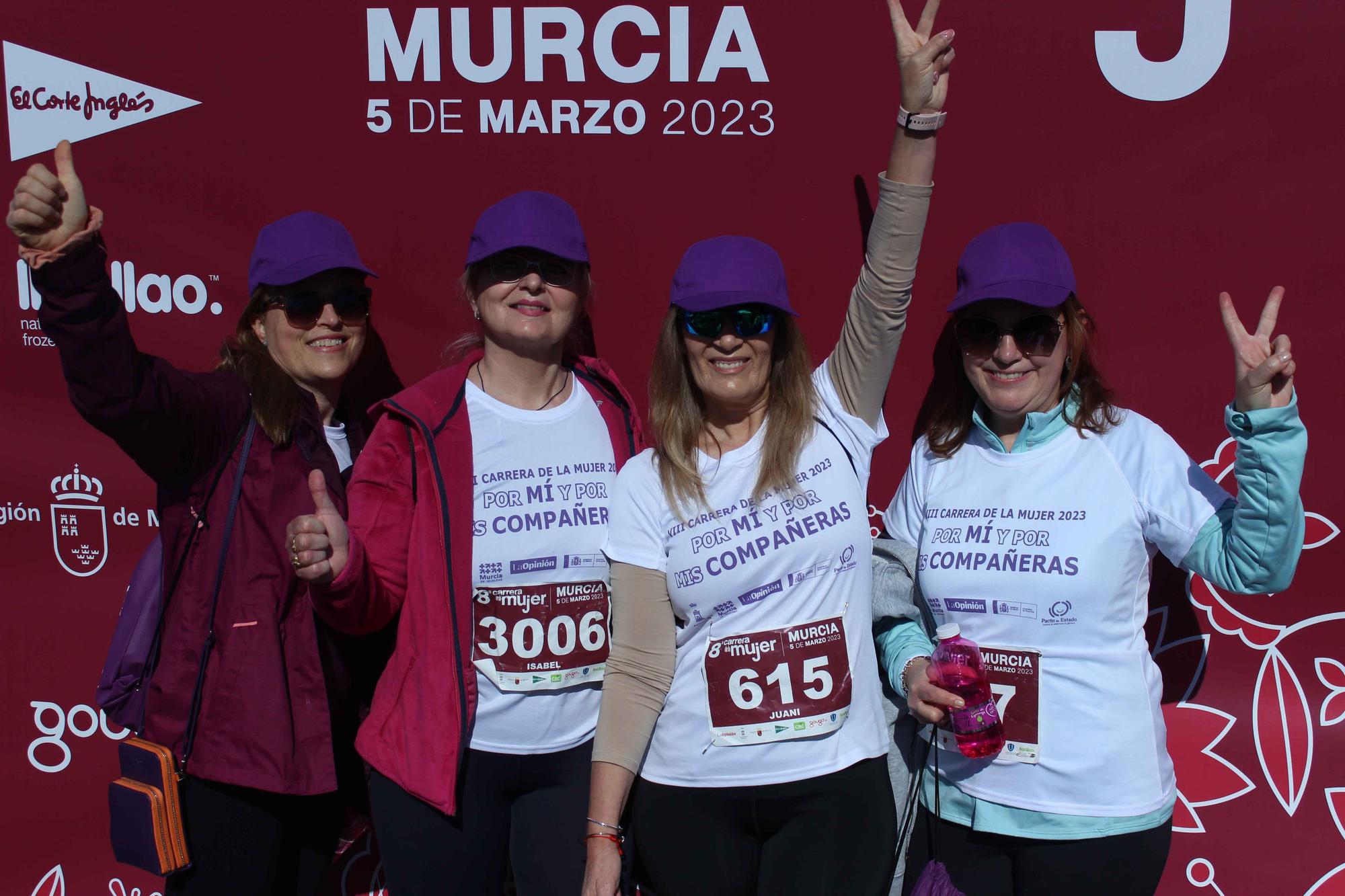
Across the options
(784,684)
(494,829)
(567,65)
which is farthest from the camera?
(567,65)

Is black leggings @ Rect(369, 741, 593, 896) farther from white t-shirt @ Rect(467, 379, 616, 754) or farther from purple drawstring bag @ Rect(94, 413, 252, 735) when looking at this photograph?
purple drawstring bag @ Rect(94, 413, 252, 735)

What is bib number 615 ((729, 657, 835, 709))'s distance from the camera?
1908mm

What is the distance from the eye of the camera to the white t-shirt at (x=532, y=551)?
82.7 inches

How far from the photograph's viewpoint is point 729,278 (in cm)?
193

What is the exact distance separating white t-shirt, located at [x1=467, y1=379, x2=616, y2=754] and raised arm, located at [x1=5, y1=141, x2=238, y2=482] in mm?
642

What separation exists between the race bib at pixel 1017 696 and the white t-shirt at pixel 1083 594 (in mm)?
11

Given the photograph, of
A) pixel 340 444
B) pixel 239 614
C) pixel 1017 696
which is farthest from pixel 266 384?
pixel 1017 696

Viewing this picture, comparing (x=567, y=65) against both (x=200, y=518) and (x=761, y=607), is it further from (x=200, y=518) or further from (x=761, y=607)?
(x=761, y=607)

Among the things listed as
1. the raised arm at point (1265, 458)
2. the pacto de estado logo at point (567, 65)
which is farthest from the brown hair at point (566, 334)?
the raised arm at point (1265, 458)

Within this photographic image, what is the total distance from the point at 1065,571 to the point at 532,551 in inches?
42.1

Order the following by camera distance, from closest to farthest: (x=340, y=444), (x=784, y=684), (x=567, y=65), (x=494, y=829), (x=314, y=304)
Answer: (x=784, y=684) < (x=494, y=829) < (x=314, y=304) < (x=340, y=444) < (x=567, y=65)

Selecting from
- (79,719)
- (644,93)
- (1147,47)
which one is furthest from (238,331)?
(1147,47)

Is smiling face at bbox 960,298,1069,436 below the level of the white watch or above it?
below

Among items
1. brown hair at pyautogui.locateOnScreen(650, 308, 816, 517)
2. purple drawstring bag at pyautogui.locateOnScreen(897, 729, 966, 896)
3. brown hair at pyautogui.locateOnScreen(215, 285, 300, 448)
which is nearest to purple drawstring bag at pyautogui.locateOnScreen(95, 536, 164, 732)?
brown hair at pyautogui.locateOnScreen(215, 285, 300, 448)
